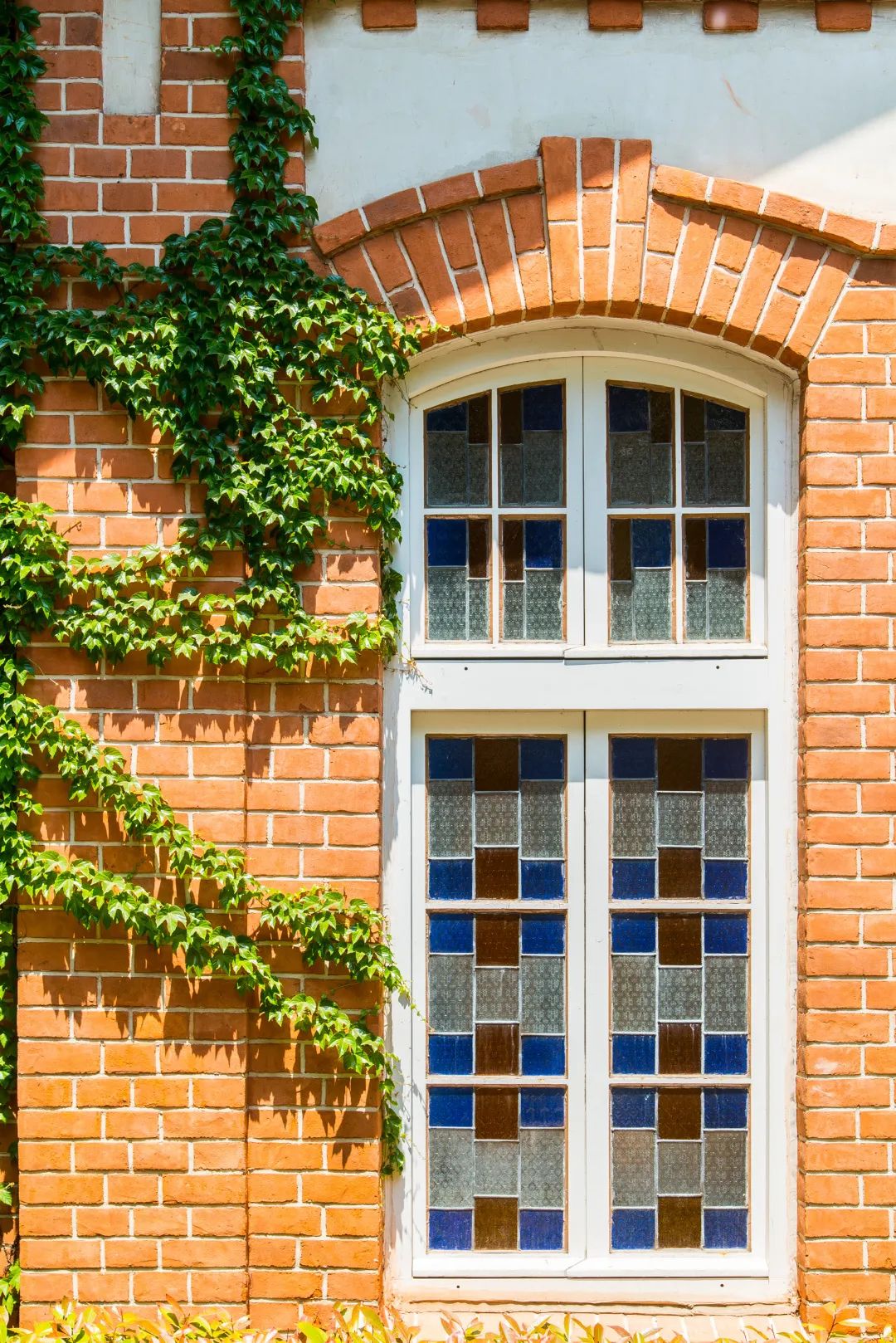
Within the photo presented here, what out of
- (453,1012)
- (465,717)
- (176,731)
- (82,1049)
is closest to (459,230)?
(465,717)

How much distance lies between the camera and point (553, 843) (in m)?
3.24

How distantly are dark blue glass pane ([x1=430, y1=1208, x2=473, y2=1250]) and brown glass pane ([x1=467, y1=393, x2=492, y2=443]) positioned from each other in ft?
7.52

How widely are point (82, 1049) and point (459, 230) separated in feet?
8.29

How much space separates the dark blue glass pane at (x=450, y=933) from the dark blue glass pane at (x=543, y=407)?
149cm

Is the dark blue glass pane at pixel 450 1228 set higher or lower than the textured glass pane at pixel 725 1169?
lower

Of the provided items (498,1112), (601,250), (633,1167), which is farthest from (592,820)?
(601,250)

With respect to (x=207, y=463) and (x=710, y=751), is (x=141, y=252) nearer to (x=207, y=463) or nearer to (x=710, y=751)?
(x=207, y=463)

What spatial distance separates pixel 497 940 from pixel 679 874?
579 millimetres

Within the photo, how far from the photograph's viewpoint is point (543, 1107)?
10.5 ft

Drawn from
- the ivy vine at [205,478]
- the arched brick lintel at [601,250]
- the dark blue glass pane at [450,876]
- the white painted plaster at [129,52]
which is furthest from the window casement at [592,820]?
the white painted plaster at [129,52]

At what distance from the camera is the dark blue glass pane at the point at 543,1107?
3.20 m

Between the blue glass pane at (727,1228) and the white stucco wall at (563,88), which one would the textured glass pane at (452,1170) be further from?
the white stucco wall at (563,88)

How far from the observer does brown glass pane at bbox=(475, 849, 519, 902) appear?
10.6 ft

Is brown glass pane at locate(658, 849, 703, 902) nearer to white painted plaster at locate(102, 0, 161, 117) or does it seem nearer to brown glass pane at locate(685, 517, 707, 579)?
brown glass pane at locate(685, 517, 707, 579)
